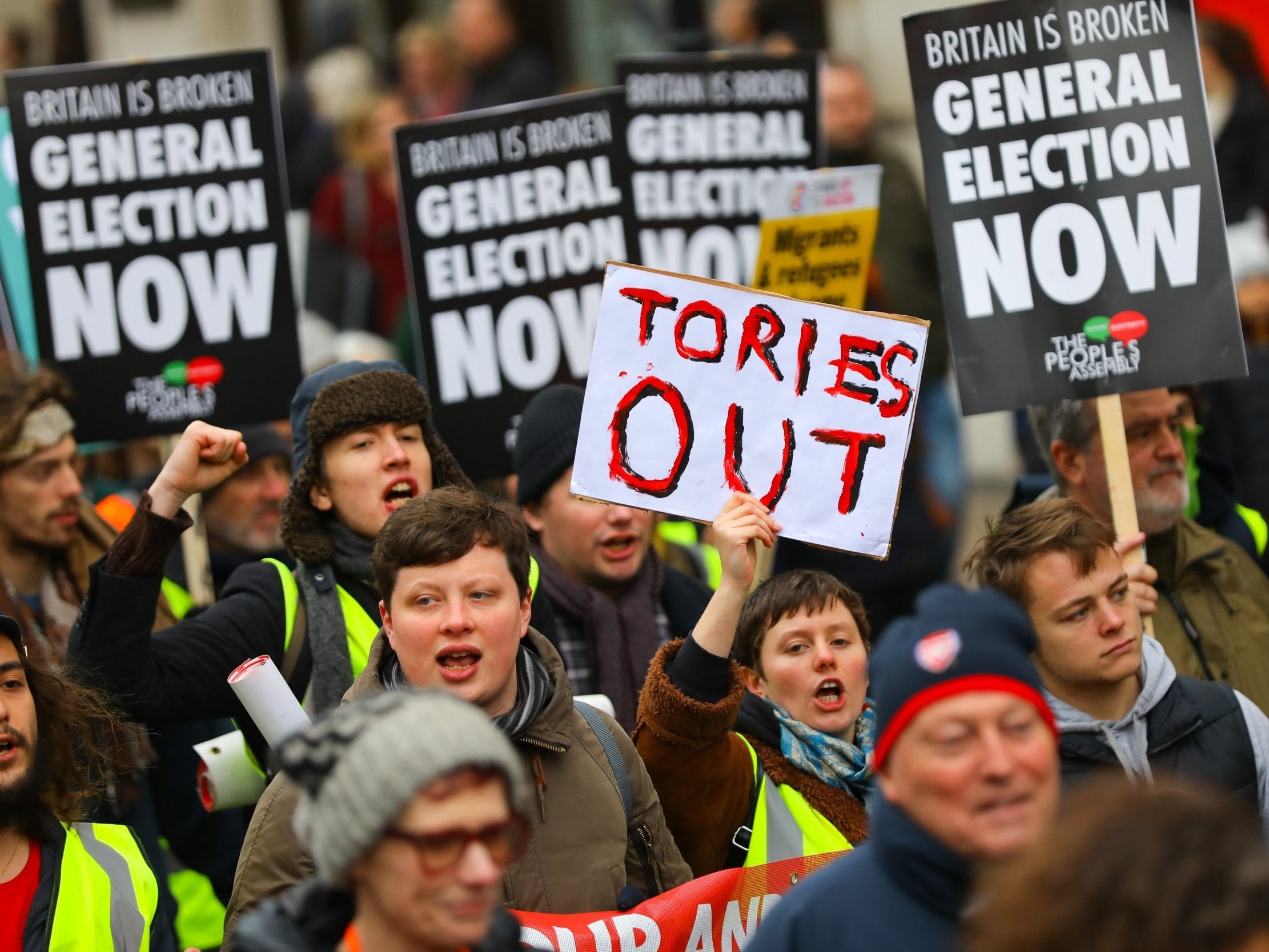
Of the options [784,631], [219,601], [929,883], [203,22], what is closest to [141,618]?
[219,601]

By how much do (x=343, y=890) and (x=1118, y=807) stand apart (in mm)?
1183

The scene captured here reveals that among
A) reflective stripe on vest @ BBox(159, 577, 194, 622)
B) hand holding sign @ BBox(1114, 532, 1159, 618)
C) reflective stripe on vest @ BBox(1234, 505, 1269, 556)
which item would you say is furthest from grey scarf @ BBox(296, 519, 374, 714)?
reflective stripe on vest @ BBox(1234, 505, 1269, 556)

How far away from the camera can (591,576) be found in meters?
5.03

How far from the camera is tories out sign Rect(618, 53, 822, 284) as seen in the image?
22.6 feet

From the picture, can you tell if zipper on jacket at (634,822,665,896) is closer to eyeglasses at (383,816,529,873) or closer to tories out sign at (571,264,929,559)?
tories out sign at (571,264,929,559)

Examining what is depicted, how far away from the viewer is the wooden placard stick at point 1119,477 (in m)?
4.72

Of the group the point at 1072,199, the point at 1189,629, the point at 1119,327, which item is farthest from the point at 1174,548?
the point at 1072,199

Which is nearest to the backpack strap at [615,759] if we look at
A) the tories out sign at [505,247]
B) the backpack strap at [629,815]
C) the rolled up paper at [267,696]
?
the backpack strap at [629,815]

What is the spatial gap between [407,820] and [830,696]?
6.33 ft

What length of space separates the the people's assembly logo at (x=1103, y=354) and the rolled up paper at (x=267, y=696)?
231cm

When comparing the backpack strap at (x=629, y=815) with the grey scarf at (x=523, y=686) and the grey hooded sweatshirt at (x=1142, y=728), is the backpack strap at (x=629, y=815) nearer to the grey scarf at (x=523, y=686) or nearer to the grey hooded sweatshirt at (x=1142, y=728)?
the grey scarf at (x=523, y=686)

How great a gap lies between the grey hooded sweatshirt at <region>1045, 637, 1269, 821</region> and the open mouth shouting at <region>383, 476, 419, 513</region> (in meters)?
1.65

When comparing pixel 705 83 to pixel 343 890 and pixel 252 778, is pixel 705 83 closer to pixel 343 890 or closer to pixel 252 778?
pixel 252 778

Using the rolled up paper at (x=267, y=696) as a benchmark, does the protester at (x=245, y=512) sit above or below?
above
